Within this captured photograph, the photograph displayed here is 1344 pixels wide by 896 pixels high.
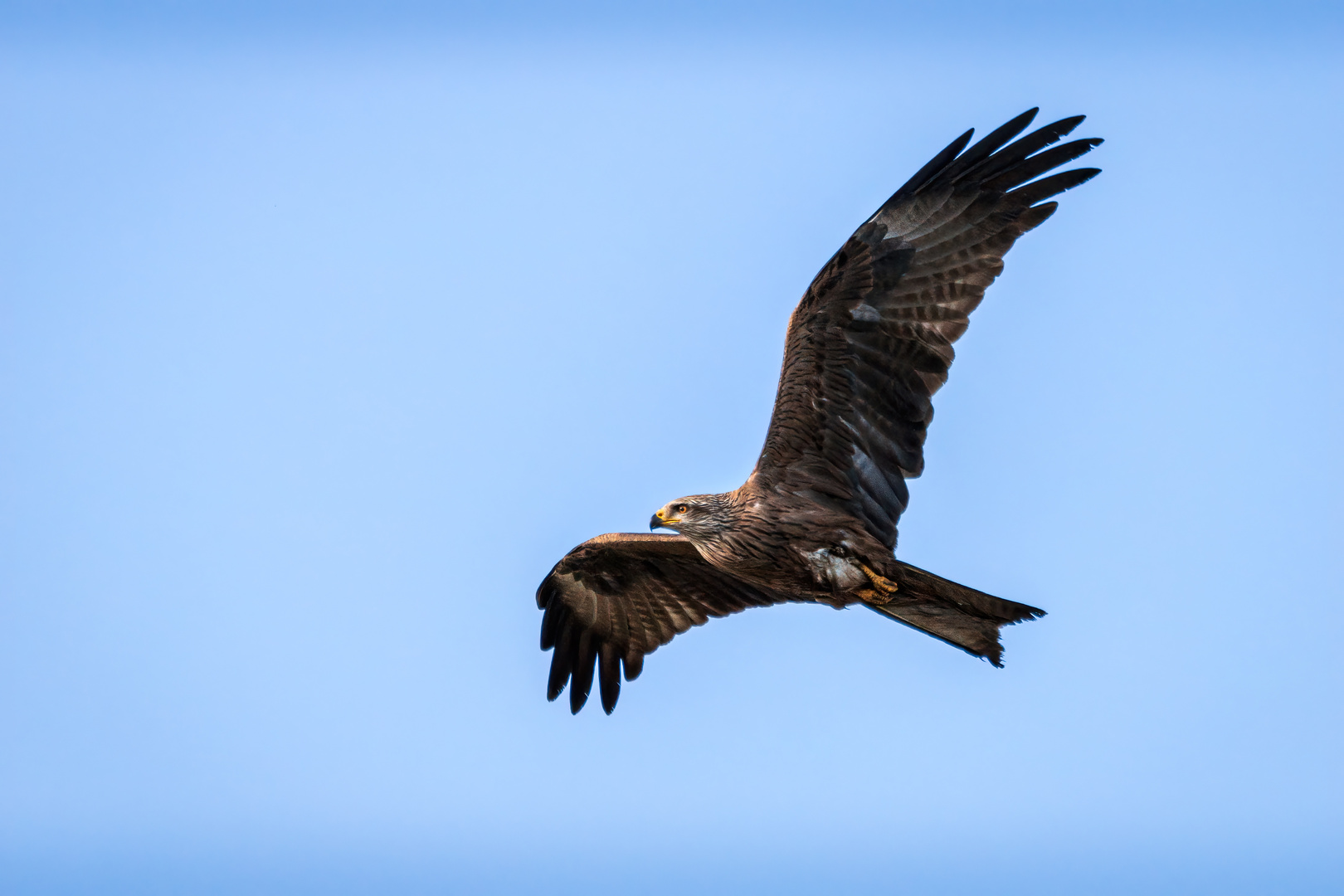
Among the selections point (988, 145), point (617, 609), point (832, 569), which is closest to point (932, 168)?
point (988, 145)

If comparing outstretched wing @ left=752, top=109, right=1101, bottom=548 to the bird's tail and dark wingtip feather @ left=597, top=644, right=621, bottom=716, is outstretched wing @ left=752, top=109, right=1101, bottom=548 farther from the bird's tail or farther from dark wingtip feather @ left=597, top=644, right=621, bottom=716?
dark wingtip feather @ left=597, top=644, right=621, bottom=716

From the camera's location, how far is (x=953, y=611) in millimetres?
8953

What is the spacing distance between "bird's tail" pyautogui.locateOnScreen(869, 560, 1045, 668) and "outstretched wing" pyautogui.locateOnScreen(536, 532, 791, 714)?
2.11m

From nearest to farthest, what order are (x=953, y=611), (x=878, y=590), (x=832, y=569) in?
(x=953, y=611), (x=878, y=590), (x=832, y=569)

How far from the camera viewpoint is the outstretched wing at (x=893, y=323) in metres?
9.52

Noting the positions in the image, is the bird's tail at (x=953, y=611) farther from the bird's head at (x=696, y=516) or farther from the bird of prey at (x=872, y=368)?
the bird's head at (x=696, y=516)

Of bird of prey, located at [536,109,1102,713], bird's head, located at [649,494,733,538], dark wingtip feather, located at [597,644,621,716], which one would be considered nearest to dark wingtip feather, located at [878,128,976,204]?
bird of prey, located at [536,109,1102,713]

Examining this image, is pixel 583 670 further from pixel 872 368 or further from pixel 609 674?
pixel 872 368

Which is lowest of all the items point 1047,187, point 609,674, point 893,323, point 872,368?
point 609,674

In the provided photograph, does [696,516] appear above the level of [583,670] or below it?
above

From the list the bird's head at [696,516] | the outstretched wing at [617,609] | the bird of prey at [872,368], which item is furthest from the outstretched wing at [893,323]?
the outstretched wing at [617,609]

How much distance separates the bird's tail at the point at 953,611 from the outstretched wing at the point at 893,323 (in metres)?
0.66

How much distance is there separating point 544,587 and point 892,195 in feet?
14.6

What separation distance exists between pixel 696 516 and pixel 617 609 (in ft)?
7.20
